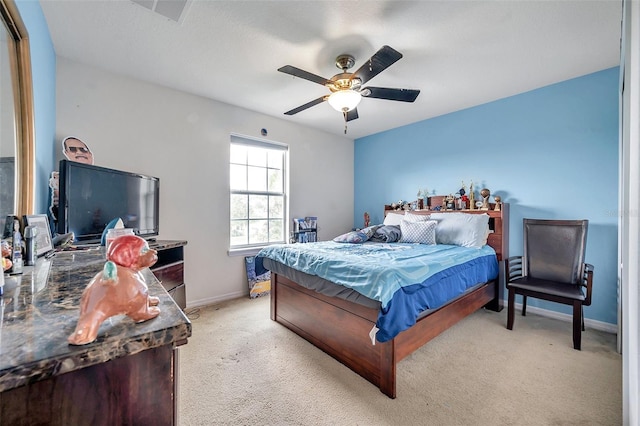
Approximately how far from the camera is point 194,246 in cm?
317

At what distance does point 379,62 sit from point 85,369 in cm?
212

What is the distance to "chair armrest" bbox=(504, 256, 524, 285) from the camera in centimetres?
276

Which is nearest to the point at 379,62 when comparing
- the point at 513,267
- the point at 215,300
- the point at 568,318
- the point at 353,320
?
the point at 353,320

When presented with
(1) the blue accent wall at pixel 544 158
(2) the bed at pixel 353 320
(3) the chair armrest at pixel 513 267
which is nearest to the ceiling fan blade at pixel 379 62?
(1) the blue accent wall at pixel 544 158

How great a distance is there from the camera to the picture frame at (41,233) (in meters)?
1.26

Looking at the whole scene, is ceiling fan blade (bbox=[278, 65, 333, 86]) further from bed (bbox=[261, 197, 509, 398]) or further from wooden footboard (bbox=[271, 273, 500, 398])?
wooden footboard (bbox=[271, 273, 500, 398])

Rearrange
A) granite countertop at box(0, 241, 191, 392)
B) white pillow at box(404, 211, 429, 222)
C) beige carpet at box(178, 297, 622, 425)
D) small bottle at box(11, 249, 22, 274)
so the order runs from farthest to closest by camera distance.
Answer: white pillow at box(404, 211, 429, 222) < beige carpet at box(178, 297, 622, 425) < small bottle at box(11, 249, 22, 274) < granite countertop at box(0, 241, 191, 392)

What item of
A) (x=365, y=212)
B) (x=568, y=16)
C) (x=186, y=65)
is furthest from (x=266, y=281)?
(x=568, y=16)

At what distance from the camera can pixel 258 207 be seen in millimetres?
3850

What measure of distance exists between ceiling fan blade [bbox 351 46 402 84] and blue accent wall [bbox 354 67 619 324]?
1426 mm

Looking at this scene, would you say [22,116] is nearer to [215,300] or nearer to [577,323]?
[215,300]

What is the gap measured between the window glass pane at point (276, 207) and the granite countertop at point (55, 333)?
3099 millimetres

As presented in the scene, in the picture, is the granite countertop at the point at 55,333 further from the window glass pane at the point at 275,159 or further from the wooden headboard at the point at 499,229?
the wooden headboard at the point at 499,229

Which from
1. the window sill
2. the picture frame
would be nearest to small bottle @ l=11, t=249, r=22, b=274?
the picture frame
